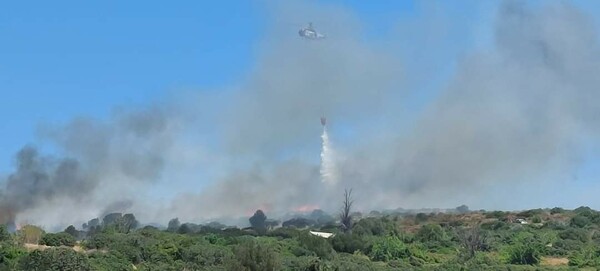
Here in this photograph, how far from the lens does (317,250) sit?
265ft

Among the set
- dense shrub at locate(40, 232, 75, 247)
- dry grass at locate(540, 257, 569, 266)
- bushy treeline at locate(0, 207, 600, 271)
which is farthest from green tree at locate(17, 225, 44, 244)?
dry grass at locate(540, 257, 569, 266)

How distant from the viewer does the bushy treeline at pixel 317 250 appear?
52.4 meters

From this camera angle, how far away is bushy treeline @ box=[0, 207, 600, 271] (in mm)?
52406

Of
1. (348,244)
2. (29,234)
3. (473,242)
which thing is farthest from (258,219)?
(29,234)

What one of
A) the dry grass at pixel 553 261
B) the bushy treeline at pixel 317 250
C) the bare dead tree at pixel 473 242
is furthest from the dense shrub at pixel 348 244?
the dry grass at pixel 553 261

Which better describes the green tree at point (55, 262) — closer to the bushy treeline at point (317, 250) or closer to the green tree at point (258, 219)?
the bushy treeline at point (317, 250)

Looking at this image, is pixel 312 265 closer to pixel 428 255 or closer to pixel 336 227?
pixel 428 255

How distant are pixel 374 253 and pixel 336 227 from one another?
47159 millimetres

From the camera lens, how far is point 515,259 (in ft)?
256

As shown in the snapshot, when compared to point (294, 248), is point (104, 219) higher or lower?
higher

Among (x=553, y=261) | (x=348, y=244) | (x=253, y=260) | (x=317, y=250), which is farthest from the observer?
(x=348, y=244)

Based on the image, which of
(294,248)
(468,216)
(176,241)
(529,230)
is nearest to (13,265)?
(176,241)

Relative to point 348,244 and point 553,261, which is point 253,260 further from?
point 348,244

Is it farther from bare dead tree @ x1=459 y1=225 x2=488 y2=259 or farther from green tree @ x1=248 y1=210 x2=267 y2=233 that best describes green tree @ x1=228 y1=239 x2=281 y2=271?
green tree @ x1=248 y1=210 x2=267 y2=233
